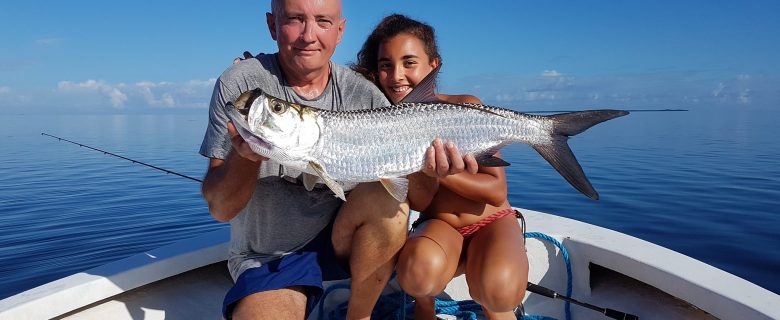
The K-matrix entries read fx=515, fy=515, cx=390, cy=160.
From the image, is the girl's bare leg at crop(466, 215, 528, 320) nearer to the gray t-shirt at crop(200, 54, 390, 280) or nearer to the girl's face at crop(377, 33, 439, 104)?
the gray t-shirt at crop(200, 54, 390, 280)

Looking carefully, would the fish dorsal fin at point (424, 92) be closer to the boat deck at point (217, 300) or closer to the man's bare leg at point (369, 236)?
the man's bare leg at point (369, 236)

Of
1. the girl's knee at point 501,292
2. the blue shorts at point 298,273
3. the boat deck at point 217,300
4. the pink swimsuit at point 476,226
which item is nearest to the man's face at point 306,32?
the blue shorts at point 298,273

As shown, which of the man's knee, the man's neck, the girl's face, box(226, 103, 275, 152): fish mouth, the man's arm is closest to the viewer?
box(226, 103, 275, 152): fish mouth

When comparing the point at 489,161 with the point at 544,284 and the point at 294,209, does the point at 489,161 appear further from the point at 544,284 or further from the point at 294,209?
the point at 544,284

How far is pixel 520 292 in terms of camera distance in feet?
8.86

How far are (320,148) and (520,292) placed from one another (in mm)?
1284

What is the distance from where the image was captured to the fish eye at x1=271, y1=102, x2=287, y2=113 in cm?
244

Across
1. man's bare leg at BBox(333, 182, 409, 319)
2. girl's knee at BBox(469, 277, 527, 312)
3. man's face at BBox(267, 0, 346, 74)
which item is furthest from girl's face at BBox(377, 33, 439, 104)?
girl's knee at BBox(469, 277, 527, 312)

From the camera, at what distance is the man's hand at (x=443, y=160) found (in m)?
2.72

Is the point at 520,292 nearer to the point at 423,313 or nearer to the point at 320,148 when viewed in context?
the point at 423,313

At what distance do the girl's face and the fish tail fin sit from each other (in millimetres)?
1131

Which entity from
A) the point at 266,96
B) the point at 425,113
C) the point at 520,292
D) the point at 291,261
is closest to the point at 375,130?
the point at 425,113

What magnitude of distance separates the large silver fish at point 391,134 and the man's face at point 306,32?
49cm

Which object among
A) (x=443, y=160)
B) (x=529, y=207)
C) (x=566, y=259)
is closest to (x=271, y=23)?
(x=443, y=160)
